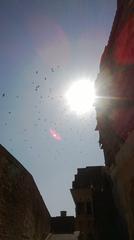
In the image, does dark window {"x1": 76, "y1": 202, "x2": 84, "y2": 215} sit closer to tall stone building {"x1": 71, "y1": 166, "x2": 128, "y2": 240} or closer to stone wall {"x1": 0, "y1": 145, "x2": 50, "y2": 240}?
tall stone building {"x1": 71, "y1": 166, "x2": 128, "y2": 240}

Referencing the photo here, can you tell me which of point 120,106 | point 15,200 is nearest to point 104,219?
point 120,106

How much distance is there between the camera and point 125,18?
1048 cm

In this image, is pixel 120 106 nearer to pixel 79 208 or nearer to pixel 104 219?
pixel 104 219

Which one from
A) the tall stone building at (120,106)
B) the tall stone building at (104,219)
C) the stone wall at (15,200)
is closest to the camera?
the stone wall at (15,200)

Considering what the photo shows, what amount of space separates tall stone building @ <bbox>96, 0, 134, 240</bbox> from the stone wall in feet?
13.2

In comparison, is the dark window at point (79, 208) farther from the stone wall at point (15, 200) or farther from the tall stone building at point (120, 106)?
the stone wall at point (15, 200)

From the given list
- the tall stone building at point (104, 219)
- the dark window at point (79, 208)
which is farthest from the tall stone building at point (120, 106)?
the dark window at point (79, 208)

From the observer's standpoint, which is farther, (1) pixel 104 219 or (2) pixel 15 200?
(1) pixel 104 219

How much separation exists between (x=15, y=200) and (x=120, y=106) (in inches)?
237

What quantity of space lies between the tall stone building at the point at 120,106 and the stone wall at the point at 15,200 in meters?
4.03

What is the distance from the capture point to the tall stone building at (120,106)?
9.86 metres

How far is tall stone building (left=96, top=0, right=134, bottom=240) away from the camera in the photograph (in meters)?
9.86

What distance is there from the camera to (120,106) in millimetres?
10781

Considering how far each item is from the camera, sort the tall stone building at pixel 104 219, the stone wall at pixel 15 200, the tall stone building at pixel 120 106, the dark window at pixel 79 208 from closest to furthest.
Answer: the stone wall at pixel 15 200, the tall stone building at pixel 120 106, the tall stone building at pixel 104 219, the dark window at pixel 79 208
